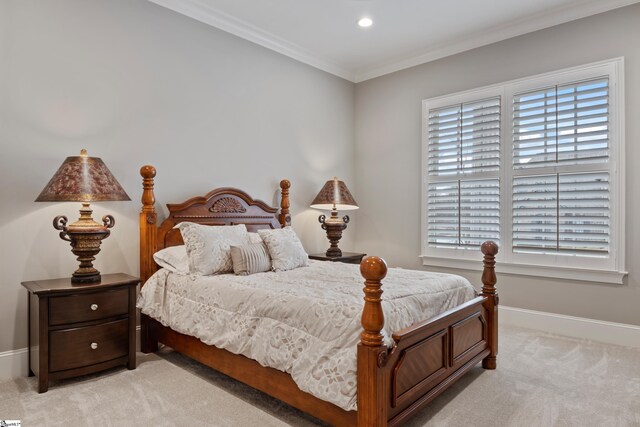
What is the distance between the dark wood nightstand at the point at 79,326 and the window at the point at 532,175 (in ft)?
10.6

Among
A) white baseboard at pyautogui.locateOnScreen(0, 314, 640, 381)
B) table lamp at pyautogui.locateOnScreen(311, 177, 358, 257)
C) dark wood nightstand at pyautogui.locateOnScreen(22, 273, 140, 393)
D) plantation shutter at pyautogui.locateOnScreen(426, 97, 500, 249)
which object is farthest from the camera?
table lamp at pyautogui.locateOnScreen(311, 177, 358, 257)

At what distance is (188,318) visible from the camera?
2791 millimetres

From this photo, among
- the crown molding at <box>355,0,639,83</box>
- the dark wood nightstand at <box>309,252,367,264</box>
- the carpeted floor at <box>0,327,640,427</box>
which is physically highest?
the crown molding at <box>355,0,639,83</box>

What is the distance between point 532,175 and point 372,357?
3012 mm

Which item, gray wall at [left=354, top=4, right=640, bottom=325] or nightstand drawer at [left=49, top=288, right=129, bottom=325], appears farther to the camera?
gray wall at [left=354, top=4, right=640, bottom=325]

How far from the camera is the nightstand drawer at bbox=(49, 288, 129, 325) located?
256cm

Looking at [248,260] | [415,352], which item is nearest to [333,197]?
[248,260]

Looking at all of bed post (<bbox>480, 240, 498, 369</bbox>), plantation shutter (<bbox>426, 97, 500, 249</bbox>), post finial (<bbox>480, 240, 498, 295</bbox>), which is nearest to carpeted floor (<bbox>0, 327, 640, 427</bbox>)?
bed post (<bbox>480, 240, 498, 369</bbox>)

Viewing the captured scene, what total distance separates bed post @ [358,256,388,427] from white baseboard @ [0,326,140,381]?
8.07 feet

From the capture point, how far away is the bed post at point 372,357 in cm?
177

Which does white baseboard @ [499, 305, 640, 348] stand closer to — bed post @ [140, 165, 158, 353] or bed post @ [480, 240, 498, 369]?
bed post @ [480, 240, 498, 369]

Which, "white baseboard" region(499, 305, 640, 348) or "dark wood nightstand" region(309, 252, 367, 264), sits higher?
"dark wood nightstand" region(309, 252, 367, 264)

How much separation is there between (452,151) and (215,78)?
2.66 meters

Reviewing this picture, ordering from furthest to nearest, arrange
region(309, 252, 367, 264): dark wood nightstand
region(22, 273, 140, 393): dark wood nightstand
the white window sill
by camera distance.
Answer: region(309, 252, 367, 264): dark wood nightstand < the white window sill < region(22, 273, 140, 393): dark wood nightstand
